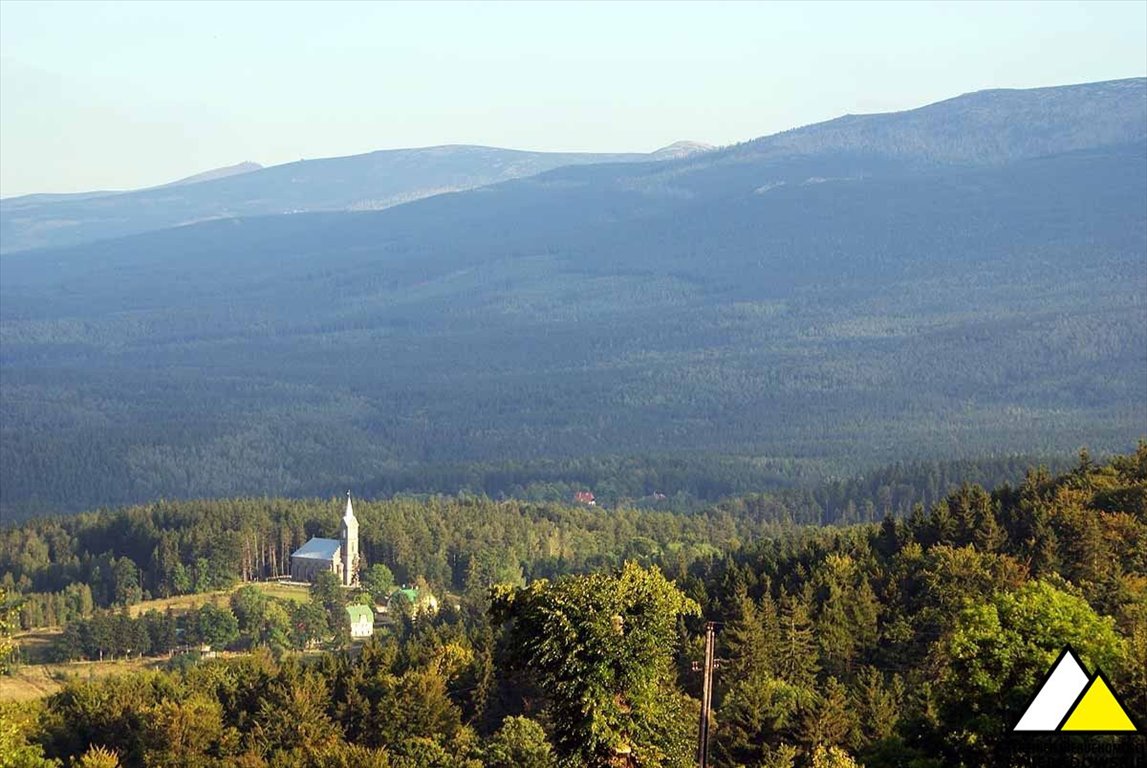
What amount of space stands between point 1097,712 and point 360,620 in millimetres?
108246

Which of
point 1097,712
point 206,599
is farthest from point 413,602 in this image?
point 1097,712

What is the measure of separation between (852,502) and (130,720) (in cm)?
12627

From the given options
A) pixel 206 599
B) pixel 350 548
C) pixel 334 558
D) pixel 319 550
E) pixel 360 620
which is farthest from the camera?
pixel 319 550

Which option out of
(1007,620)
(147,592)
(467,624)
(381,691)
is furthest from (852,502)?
(1007,620)

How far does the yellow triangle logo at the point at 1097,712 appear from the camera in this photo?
36969 millimetres

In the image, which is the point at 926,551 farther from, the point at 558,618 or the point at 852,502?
the point at 852,502

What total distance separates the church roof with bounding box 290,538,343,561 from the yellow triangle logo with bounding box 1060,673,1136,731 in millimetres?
130657

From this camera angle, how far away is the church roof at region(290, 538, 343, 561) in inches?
6526

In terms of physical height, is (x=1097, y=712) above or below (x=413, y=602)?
above

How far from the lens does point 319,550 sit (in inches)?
6604

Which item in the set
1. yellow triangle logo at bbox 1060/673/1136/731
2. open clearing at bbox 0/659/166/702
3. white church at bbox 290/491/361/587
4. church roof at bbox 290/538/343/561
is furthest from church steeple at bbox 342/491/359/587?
yellow triangle logo at bbox 1060/673/1136/731

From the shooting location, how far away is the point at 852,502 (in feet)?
656

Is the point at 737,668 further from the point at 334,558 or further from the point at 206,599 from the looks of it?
the point at 334,558

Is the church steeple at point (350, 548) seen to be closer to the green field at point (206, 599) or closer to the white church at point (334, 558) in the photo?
the white church at point (334, 558)
